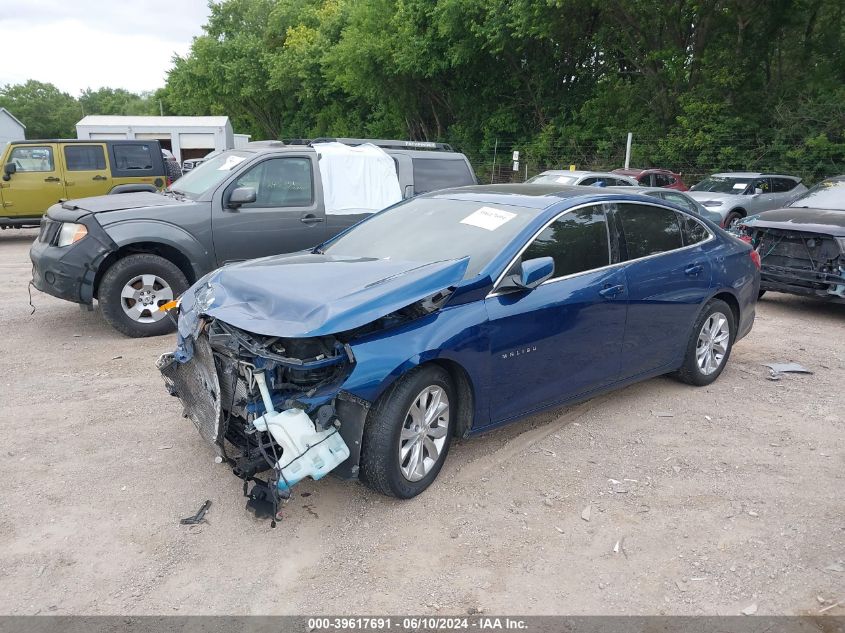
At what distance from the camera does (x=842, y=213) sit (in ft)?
27.7

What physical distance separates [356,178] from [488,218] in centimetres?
376

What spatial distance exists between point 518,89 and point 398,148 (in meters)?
21.0

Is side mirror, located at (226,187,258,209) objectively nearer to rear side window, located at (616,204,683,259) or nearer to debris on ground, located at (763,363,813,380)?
rear side window, located at (616,204,683,259)

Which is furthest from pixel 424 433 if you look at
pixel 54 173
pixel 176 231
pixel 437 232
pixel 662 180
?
pixel 662 180

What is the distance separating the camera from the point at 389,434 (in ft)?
11.4

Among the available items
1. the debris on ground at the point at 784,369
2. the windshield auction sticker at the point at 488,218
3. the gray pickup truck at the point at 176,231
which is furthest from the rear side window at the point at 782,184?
the windshield auction sticker at the point at 488,218

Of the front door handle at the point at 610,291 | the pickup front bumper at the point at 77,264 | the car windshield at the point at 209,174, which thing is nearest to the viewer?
the front door handle at the point at 610,291

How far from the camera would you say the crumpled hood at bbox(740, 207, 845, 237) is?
26.2 ft

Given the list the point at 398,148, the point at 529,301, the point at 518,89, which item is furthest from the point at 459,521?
the point at 518,89

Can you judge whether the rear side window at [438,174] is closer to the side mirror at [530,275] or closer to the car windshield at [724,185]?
the side mirror at [530,275]

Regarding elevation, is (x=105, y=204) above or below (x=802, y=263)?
above

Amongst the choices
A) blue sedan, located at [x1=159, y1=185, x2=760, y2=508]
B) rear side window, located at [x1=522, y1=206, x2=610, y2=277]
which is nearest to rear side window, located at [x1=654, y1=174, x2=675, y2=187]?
blue sedan, located at [x1=159, y1=185, x2=760, y2=508]

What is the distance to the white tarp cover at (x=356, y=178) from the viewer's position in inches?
303

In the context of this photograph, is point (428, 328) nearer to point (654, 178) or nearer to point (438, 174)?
point (438, 174)
